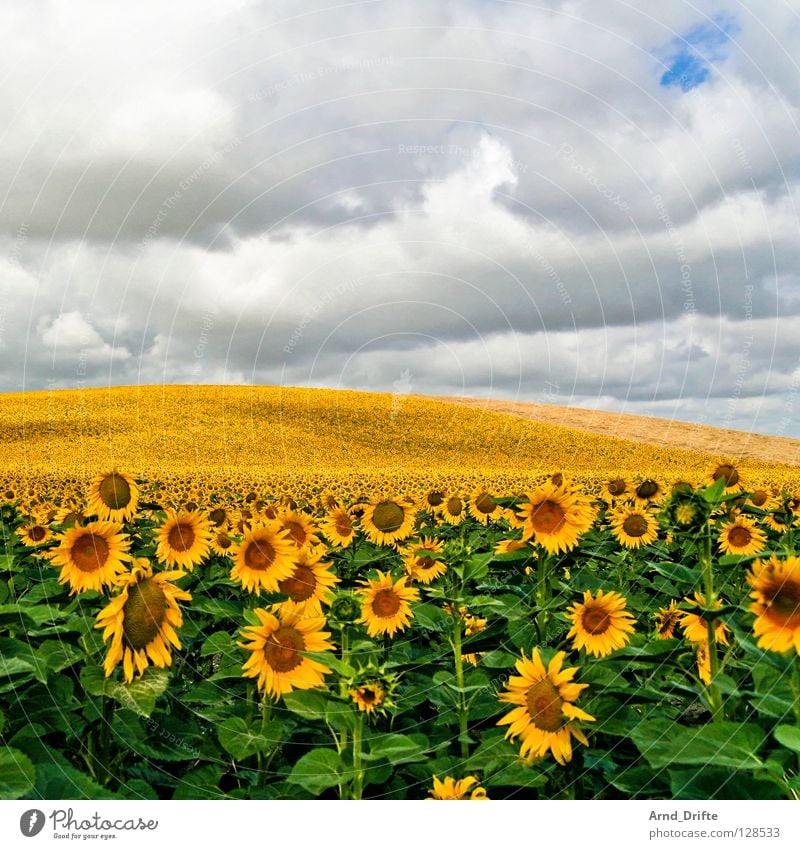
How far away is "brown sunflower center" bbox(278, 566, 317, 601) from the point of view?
2.83m

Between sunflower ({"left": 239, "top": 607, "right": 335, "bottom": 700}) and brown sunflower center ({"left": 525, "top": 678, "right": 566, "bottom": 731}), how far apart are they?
2.27 ft

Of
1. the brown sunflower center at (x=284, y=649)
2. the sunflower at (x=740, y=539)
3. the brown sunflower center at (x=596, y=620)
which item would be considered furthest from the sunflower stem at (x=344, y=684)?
the sunflower at (x=740, y=539)

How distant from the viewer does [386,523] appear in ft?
16.1

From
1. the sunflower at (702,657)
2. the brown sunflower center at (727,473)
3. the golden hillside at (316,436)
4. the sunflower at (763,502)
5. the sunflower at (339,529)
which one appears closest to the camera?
the sunflower at (702,657)

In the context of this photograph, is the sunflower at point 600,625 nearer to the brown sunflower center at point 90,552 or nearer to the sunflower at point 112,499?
the brown sunflower center at point 90,552

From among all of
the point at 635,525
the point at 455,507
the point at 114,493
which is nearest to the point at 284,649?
the point at 114,493

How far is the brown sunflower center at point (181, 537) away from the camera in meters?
3.40

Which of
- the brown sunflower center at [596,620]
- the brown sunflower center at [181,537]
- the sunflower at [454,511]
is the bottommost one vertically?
the brown sunflower center at [596,620]

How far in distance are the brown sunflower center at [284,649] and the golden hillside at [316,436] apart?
17.2 meters

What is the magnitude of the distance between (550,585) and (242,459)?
1956cm

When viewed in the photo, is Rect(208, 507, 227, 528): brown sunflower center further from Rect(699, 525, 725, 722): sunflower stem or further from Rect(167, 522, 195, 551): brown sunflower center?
Rect(699, 525, 725, 722): sunflower stem

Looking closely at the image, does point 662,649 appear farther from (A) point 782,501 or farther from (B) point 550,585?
(A) point 782,501
